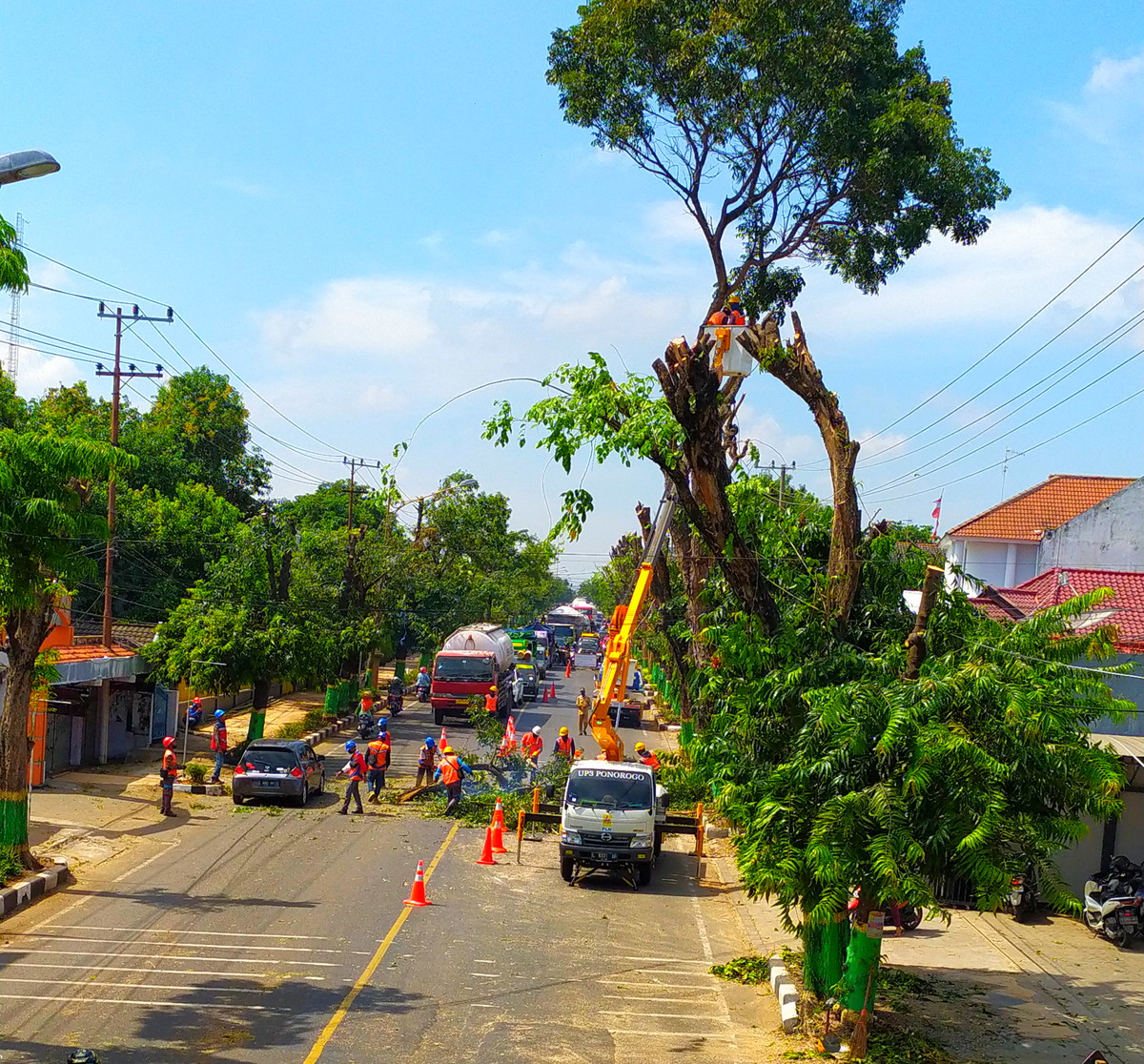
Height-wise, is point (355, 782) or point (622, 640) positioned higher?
point (622, 640)

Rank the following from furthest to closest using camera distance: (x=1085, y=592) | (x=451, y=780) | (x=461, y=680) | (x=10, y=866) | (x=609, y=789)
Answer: (x=461, y=680) < (x=451, y=780) < (x=609, y=789) < (x=1085, y=592) < (x=10, y=866)

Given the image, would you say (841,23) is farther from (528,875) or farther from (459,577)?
(459,577)

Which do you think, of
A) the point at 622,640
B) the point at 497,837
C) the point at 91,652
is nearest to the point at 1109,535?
the point at 622,640

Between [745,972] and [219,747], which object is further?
[219,747]

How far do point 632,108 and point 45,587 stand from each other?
15.4 metres

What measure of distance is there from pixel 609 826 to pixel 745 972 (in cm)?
555

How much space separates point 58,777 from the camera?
2756cm

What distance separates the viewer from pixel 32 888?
16.8m

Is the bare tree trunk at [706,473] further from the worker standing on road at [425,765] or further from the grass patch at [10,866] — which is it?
the worker standing on road at [425,765]

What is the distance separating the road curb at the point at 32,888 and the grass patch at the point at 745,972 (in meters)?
9.62

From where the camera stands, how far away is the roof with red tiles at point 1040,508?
4544cm

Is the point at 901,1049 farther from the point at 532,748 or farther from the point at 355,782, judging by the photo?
the point at 532,748

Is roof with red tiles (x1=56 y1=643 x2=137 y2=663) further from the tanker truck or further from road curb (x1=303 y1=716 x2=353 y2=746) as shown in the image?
the tanker truck

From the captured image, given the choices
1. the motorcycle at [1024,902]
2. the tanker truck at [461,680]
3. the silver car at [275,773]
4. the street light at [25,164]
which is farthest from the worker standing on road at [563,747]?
the street light at [25,164]
